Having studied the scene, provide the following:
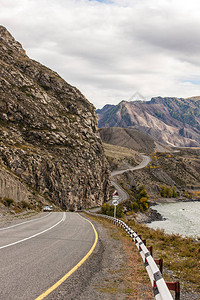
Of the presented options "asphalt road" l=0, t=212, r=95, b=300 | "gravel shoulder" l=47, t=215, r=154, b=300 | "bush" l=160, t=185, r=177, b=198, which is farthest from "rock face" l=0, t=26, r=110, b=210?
"bush" l=160, t=185, r=177, b=198

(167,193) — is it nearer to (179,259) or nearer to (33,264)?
(179,259)

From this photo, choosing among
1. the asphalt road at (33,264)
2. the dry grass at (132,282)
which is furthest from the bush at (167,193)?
the dry grass at (132,282)

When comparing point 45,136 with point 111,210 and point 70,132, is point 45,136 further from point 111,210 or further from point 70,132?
point 111,210

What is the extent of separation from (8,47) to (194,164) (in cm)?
13891

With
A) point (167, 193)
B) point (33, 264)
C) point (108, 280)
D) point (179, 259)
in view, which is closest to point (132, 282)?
point (108, 280)

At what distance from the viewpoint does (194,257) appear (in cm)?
1062

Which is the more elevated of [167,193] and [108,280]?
[108,280]

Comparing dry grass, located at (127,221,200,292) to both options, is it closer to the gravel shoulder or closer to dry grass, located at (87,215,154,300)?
dry grass, located at (87,215,154,300)

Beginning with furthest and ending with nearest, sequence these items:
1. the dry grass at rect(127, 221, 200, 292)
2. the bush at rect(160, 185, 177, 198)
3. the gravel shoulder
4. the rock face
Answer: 1. the bush at rect(160, 185, 177, 198)
2. the rock face
3. the dry grass at rect(127, 221, 200, 292)
4. the gravel shoulder

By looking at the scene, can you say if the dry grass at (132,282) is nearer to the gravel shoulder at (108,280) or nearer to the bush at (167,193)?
the gravel shoulder at (108,280)

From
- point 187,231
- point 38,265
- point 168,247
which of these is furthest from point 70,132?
point 38,265

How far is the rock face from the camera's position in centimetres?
4928

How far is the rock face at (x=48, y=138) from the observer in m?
49.3

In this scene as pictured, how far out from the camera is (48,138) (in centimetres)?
5978
